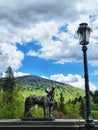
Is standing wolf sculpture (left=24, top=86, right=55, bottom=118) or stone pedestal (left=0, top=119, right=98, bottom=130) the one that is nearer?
stone pedestal (left=0, top=119, right=98, bottom=130)

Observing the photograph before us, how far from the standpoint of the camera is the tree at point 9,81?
87.1m

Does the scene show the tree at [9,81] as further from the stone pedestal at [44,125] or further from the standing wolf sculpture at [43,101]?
the stone pedestal at [44,125]

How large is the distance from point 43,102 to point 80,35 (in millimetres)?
12331

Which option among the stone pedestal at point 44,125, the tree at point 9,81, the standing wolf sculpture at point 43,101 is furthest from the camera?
the tree at point 9,81

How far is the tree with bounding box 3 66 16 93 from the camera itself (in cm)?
8712

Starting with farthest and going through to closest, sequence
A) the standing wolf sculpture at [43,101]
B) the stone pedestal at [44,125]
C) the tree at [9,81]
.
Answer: the tree at [9,81], the standing wolf sculpture at [43,101], the stone pedestal at [44,125]

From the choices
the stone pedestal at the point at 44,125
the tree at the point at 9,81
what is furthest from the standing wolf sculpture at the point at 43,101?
the tree at the point at 9,81

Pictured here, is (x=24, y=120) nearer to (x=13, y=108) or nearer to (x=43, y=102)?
(x=43, y=102)

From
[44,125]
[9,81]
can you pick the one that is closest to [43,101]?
[44,125]

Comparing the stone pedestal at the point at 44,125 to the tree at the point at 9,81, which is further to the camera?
the tree at the point at 9,81

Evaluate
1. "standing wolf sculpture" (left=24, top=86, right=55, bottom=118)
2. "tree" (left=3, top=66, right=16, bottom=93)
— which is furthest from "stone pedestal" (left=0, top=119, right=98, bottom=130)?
"tree" (left=3, top=66, right=16, bottom=93)

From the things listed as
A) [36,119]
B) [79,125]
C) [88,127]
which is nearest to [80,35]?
[88,127]

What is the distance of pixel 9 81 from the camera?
3575 inches

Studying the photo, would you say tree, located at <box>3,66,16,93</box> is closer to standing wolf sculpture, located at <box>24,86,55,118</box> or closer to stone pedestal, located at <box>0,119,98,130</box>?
standing wolf sculpture, located at <box>24,86,55,118</box>
